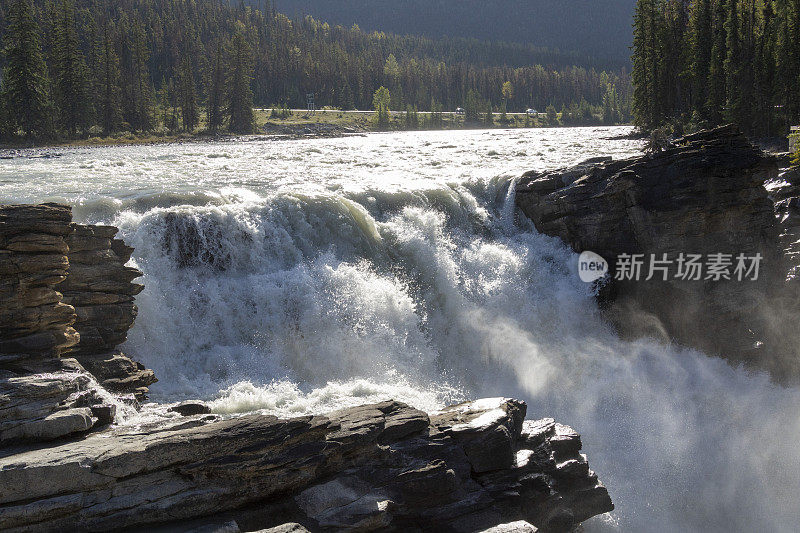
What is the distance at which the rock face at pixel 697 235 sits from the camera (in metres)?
19.8

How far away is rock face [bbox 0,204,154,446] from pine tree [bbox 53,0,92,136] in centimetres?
6430

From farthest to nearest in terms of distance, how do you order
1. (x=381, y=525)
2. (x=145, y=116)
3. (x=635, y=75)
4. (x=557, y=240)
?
(x=145, y=116)
(x=635, y=75)
(x=557, y=240)
(x=381, y=525)

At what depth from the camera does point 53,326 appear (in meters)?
11.2

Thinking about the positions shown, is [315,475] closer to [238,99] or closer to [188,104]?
[188,104]

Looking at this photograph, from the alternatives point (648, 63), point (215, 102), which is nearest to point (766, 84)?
point (648, 63)

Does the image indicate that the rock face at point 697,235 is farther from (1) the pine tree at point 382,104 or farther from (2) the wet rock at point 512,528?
(1) the pine tree at point 382,104

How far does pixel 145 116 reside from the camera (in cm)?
7881

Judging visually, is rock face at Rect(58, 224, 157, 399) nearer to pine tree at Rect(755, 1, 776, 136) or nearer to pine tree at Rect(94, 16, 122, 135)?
pine tree at Rect(755, 1, 776, 136)

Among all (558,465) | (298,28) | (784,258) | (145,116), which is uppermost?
(298,28)

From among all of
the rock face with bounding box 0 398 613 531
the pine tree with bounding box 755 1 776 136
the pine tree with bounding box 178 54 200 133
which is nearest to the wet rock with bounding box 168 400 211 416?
the rock face with bounding box 0 398 613 531

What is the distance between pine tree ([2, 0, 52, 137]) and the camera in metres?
59.8

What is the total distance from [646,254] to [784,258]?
4417 mm

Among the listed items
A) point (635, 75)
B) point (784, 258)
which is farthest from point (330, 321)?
point (635, 75)

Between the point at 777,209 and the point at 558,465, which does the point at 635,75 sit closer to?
the point at 777,209
